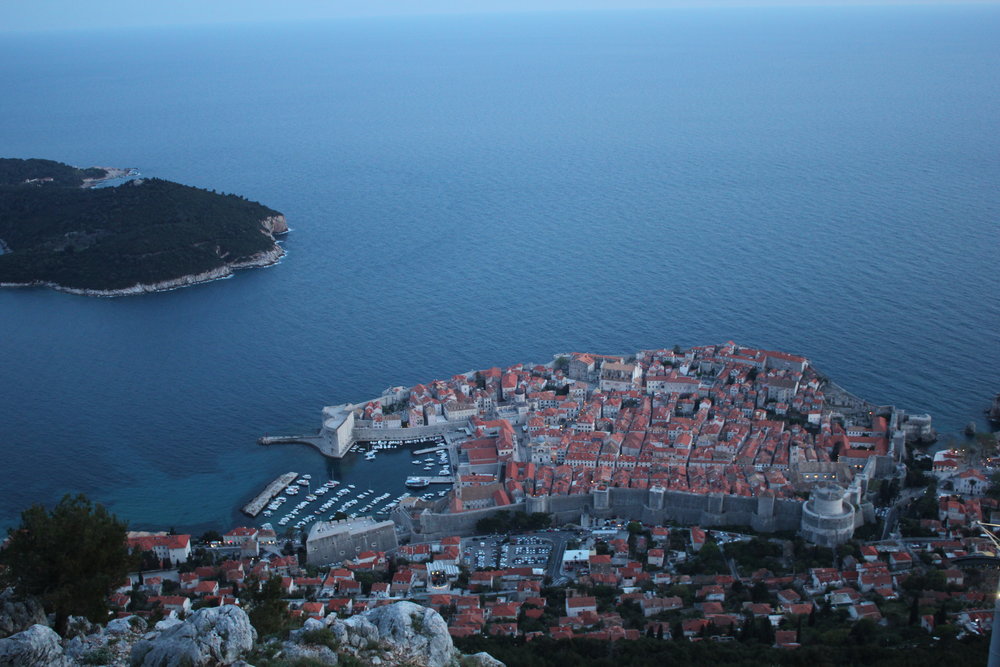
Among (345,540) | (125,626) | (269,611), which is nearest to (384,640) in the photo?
(269,611)

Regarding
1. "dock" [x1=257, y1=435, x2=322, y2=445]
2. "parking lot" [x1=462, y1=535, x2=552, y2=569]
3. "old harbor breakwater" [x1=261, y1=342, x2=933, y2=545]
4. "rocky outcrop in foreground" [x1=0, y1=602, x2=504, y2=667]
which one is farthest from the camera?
"dock" [x1=257, y1=435, x2=322, y2=445]

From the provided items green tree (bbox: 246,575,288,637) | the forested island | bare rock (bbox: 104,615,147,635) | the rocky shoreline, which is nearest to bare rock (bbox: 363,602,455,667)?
green tree (bbox: 246,575,288,637)

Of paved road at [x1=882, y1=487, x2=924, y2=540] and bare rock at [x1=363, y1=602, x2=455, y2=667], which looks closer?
bare rock at [x1=363, y1=602, x2=455, y2=667]

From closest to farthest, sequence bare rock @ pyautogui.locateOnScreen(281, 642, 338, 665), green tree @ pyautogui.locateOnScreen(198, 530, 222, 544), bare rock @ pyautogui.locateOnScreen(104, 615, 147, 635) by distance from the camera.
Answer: bare rock @ pyautogui.locateOnScreen(281, 642, 338, 665)
bare rock @ pyautogui.locateOnScreen(104, 615, 147, 635)
green tree @ pyautogui.locateOnScreen(198, 530, 222, 544)

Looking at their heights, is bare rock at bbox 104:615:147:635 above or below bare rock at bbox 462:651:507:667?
above

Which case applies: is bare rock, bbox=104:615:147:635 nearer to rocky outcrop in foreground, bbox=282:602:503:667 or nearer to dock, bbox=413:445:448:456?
rocky outcrop in foreground, bbox=282:602:503:667

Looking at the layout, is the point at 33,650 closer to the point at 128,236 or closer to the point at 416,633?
the point at 416,633

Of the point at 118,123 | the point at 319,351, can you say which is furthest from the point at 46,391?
the point at 118,123
